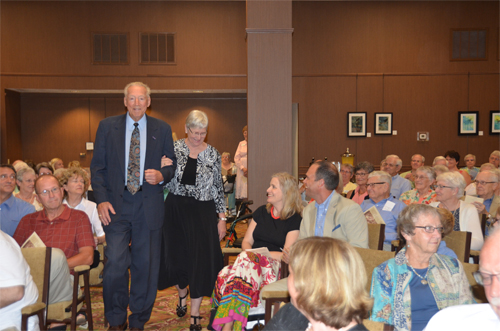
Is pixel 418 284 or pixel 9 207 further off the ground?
pixel 9 207

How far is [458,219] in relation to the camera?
3955 millimetres

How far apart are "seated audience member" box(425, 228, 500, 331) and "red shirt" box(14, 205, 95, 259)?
2.61 metres

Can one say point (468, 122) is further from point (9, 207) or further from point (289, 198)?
point (9, 207)

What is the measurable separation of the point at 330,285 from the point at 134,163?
2221 mm

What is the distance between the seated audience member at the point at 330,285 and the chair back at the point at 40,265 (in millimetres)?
1867

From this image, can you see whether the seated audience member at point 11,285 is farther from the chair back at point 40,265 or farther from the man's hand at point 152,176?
the man's hand at point 152,176

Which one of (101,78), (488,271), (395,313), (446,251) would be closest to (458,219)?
(446,251)

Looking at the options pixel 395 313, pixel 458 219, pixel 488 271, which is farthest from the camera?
pixel 458 219

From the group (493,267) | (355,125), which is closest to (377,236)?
(493,267)

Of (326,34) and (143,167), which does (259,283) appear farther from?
(326,34)

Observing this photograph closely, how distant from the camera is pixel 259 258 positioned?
133 inches

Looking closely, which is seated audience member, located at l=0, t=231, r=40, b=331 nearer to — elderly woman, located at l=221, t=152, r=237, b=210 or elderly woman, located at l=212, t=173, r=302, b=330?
elderly woman, located at l=212, t=173, r=302, b=330

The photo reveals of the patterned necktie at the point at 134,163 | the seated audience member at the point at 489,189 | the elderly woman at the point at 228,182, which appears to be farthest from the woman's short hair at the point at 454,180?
the elderly woman at the point at 228,182

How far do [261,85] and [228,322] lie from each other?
2627 mm
